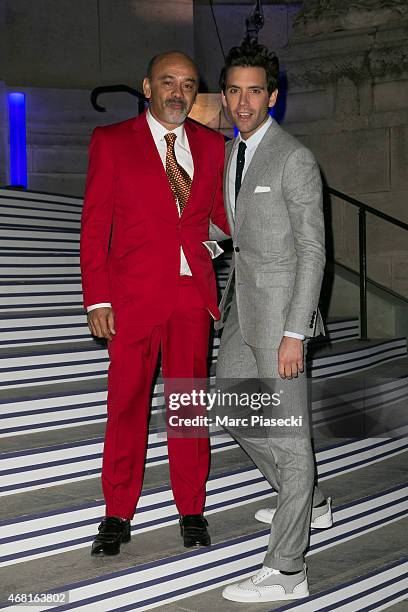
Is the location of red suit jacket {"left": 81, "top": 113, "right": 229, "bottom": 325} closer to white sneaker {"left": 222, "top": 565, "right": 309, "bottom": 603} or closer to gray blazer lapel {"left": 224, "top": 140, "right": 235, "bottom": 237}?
gray blazer lapel {"left": 224, "top": 140, "right": 235, "bottom": 237}

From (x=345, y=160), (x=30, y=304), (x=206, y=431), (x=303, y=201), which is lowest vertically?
(x=206, y=431)

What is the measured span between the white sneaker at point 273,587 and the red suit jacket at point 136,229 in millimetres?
1034

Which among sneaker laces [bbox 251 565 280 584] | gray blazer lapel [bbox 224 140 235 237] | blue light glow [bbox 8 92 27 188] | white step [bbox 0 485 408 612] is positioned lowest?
white step [bbox 0 485 408 612]

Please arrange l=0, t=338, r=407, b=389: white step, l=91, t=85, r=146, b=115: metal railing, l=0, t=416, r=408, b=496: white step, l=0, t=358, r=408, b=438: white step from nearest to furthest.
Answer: l=0, t=416, r=408, b=496: white step
l=0, t=358, r=408, b=438: white step
l=0, t=338, r=407, b=389: white step
l=91, t=85, r=146, b=115: metal railing

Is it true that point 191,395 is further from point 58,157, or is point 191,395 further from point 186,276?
point 58,157

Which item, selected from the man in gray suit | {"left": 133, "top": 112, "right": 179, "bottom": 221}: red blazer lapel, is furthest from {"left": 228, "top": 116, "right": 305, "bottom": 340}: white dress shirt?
{"left": 133, "top": 112, "right": 179, "bottom": 221}: red blazer lapel

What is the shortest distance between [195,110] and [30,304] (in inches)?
221

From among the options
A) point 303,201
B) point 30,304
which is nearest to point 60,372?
point 30,304

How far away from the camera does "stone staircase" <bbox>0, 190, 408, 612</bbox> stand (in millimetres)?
3748

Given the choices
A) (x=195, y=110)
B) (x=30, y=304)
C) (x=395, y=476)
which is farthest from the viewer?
(x=195, y=110)

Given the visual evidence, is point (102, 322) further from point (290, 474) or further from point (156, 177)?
point (290, 474)

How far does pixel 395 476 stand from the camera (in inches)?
212

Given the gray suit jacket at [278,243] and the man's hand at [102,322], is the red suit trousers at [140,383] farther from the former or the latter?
the gray suit jacket at [278,243]

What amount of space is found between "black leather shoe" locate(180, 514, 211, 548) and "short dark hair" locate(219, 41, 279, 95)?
175 centimetres
